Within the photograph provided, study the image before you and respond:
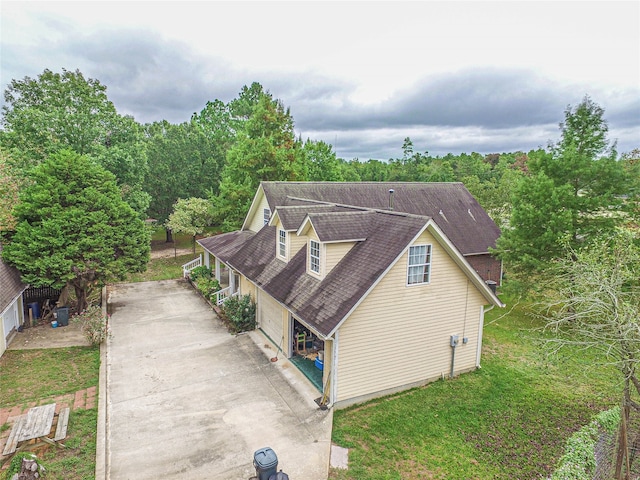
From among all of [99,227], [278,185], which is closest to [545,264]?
[278,185]

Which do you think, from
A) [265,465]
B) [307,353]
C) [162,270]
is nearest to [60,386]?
[307,353]

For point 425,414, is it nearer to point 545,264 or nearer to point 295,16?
point 545,264

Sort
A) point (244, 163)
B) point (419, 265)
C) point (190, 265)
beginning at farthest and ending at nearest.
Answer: point (244, 163)
point (190, 265)
point (419, 265)

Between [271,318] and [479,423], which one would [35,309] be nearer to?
[271,318]

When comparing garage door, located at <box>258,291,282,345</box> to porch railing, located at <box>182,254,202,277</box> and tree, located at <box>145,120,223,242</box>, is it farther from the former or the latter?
tree, located at <box>145,120,223,242</box>

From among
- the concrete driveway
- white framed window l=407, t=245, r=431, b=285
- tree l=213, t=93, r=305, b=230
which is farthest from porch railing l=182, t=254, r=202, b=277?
white framed window l=407, t=245, r=431, b=285

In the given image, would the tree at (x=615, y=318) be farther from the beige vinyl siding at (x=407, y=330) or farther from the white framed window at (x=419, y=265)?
the beige vinyl siding at (x=407, y=330)

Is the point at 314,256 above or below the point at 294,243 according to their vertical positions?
below

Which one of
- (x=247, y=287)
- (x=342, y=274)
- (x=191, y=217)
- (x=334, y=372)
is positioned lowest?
(x=334, y=372)

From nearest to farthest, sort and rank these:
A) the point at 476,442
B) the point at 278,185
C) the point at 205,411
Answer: the point at 476,442, the point at 205,411, the point at 278,185
